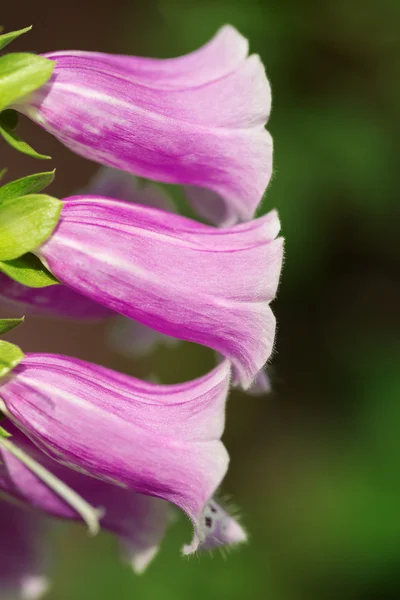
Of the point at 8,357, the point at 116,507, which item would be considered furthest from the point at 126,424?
the point at 116,507

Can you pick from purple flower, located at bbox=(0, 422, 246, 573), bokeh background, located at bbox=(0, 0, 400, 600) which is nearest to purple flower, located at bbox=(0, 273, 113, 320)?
purple flower, located at bbox=(0, 422, 246, 573)

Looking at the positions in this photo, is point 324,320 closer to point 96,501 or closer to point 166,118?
point 96,501

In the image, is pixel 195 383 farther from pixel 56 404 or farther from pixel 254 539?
pixel 254 539

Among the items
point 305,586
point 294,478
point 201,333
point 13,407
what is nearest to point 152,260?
point 201,333

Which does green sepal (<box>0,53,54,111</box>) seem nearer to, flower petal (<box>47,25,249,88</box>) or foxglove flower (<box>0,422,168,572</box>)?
flower petal (<box>47,25,249,88</box>)

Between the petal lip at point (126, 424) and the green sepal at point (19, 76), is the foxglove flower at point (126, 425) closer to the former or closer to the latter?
the petal lip at point (126, 424)

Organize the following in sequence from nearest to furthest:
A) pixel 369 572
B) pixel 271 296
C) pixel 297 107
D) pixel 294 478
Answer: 1. pixel 271 296
2. pixel 369 572
3. pixel 297 107
4. pixel 294 478
